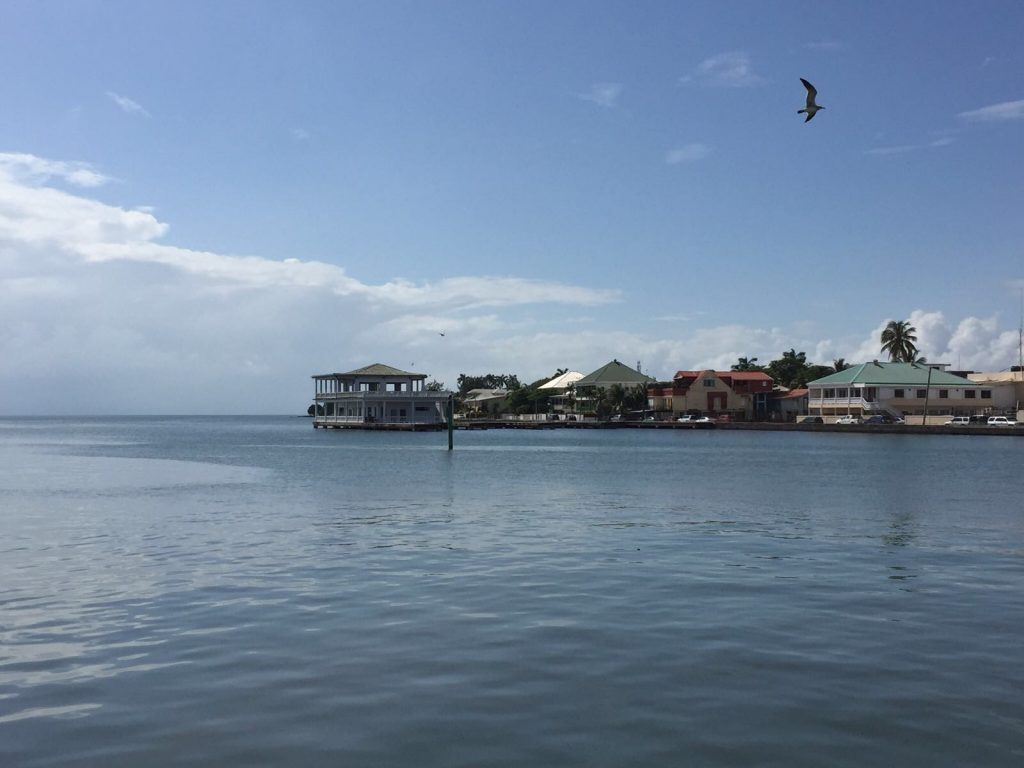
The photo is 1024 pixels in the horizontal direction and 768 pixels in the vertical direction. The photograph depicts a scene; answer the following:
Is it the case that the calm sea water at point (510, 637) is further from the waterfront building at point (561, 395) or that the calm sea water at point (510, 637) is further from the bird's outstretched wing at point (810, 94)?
the waterfront building at point (561, 395)

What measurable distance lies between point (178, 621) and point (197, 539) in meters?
9.82

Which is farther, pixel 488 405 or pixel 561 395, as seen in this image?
pixel 488 405

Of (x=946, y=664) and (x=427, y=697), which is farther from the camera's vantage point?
(x=946, y=664)

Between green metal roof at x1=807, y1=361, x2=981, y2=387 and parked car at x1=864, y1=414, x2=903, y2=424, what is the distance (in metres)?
5.17

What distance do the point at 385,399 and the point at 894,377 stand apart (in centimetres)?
7274

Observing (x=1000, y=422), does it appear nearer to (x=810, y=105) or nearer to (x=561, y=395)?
(x=561, y=395)

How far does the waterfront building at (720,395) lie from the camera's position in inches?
5950

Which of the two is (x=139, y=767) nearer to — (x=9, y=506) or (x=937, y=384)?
(x=9, y=506)

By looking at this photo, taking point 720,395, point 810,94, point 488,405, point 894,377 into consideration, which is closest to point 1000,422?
point 894,377

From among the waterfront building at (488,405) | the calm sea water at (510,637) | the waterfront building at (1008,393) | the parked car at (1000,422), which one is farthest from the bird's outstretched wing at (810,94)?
the waterfront building at (488,405)

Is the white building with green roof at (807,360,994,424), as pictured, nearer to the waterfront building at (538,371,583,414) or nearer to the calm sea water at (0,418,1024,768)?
the waterfront building at (538,371,583,414)

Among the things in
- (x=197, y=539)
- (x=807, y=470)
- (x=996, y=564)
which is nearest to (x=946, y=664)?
(x=996, y=564)

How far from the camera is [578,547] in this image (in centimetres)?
2156

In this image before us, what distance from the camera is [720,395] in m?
152
